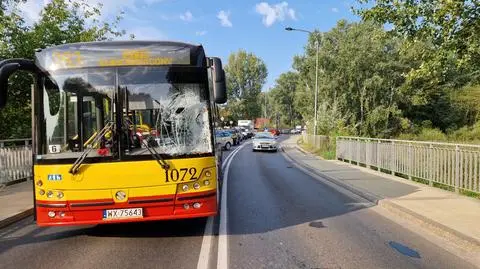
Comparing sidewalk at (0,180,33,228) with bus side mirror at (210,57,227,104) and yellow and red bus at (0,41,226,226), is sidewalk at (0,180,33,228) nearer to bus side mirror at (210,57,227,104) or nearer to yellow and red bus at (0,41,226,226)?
yellow and red bus at (0,41,226,226)

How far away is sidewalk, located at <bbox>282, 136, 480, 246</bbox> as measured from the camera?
7332 mm

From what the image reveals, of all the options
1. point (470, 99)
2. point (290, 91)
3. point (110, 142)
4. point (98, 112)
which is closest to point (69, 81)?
point (98, 112)

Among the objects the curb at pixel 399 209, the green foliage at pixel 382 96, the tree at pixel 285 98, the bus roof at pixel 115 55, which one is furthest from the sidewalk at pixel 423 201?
the tree at pixel 285 98

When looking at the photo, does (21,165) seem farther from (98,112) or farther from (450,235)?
(450,235)

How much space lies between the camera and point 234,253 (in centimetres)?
602

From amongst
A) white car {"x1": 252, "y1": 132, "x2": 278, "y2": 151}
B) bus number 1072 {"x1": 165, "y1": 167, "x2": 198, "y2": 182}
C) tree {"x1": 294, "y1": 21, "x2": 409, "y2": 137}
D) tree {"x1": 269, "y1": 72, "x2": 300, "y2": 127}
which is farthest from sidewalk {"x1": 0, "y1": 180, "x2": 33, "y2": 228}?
tree {"x1": 269, "y1": 72, "x2": 300, "y2": 127}

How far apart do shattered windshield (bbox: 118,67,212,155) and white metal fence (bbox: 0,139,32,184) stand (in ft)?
25.2

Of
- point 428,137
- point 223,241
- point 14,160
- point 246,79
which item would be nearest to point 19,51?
point 14,160

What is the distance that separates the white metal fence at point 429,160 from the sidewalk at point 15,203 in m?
9.42

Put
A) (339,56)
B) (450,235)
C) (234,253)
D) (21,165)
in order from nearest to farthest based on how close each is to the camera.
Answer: (234,253) → (450,235) → (21,165) → (339,56)

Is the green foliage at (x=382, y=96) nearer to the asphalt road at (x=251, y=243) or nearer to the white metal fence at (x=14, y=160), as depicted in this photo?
the white metal fence at (x=14, y=160)

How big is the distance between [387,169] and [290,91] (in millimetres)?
97967

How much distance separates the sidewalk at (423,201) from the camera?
7332 millimetres

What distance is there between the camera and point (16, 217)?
852 cm
